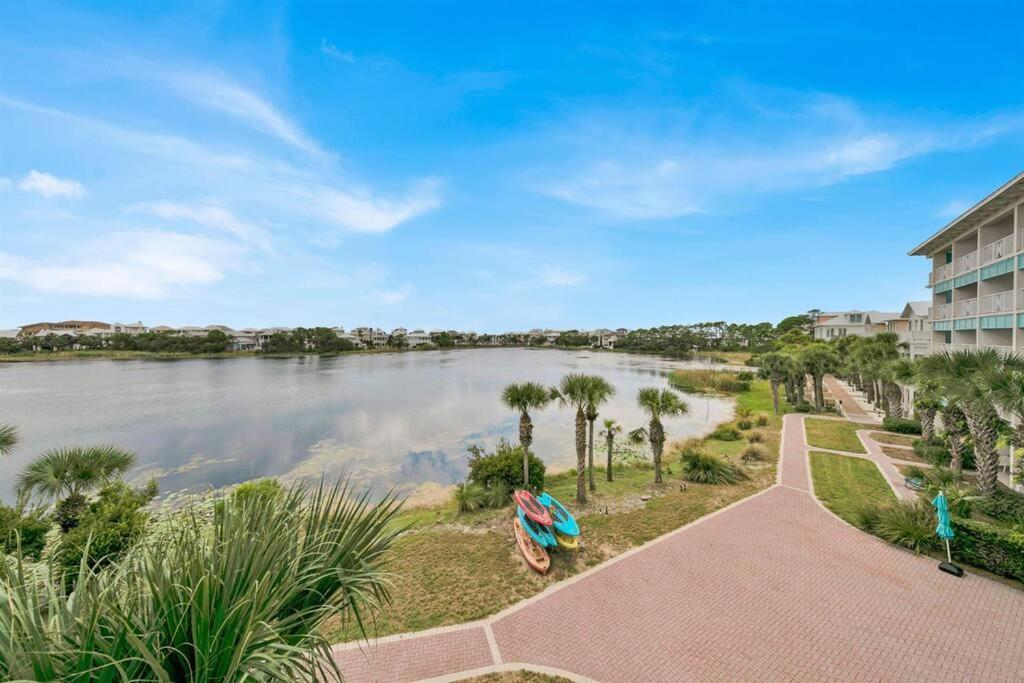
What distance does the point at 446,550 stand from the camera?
36.0 feet

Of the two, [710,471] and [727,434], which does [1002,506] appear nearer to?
[710,471]

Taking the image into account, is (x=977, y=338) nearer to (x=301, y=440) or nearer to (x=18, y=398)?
(x=301, y=440)

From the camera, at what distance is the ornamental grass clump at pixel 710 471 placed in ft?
52.0

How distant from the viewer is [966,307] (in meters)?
17.8

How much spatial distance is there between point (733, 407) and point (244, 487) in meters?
37.4

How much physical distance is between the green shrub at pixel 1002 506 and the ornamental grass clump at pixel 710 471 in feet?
20.7

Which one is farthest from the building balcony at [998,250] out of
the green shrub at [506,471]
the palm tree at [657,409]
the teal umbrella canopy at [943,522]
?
the green shrub at [506,471]

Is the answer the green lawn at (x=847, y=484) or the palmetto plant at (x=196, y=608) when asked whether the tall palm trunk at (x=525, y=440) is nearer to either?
the green lawn at (x=847, y=484)

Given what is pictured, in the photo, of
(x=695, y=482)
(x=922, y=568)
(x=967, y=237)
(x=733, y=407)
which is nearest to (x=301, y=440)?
(x=695, y=482)

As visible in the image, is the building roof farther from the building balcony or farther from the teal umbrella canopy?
the teal umbrella canopy

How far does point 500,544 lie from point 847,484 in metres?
13.4

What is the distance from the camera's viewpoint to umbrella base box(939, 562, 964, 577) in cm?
891

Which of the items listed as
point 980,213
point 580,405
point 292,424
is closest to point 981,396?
point 980,213

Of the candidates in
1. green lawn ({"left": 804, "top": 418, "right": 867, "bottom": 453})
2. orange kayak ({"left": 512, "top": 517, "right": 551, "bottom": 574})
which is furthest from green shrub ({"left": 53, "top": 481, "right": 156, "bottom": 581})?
green lawn ({"left": 804, "top": 418, "right": 867, "bottom": 453})
